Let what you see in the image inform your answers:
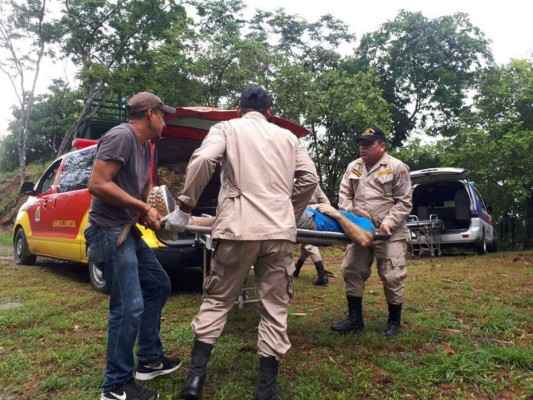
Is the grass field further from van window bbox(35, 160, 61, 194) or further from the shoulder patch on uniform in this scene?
van window bbox(35, 160, 61, 194)

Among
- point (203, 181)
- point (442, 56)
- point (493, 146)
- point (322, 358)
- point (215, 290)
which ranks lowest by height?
point (322, 358)

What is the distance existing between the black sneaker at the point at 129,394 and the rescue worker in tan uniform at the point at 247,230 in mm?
221

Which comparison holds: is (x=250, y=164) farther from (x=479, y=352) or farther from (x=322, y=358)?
(x=479, y=352)

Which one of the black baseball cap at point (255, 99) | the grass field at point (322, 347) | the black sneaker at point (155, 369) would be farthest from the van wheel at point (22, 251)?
the black baseball cap at point (255, 99)

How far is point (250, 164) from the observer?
2.64 meters

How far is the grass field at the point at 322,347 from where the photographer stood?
2.74 meters

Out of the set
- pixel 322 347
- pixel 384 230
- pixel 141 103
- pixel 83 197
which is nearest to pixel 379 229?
pixel 384 230

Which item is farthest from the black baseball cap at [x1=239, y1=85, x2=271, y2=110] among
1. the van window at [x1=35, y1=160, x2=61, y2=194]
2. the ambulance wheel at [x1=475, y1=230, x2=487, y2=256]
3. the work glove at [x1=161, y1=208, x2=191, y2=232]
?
the ambulance wheel at [x1=475, y1=230, x2=487, y2=256]

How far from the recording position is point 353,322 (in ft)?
12.7

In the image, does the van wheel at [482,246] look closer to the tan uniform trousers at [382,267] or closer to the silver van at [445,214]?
the silver van at [445,214]

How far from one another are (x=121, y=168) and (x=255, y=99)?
0.95 meters

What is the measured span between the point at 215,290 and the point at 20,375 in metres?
1.50

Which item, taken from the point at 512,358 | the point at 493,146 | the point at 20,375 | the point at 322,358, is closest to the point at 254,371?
the point at 322,358

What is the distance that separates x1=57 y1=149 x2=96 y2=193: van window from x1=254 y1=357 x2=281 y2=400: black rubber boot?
3850 millimetres
